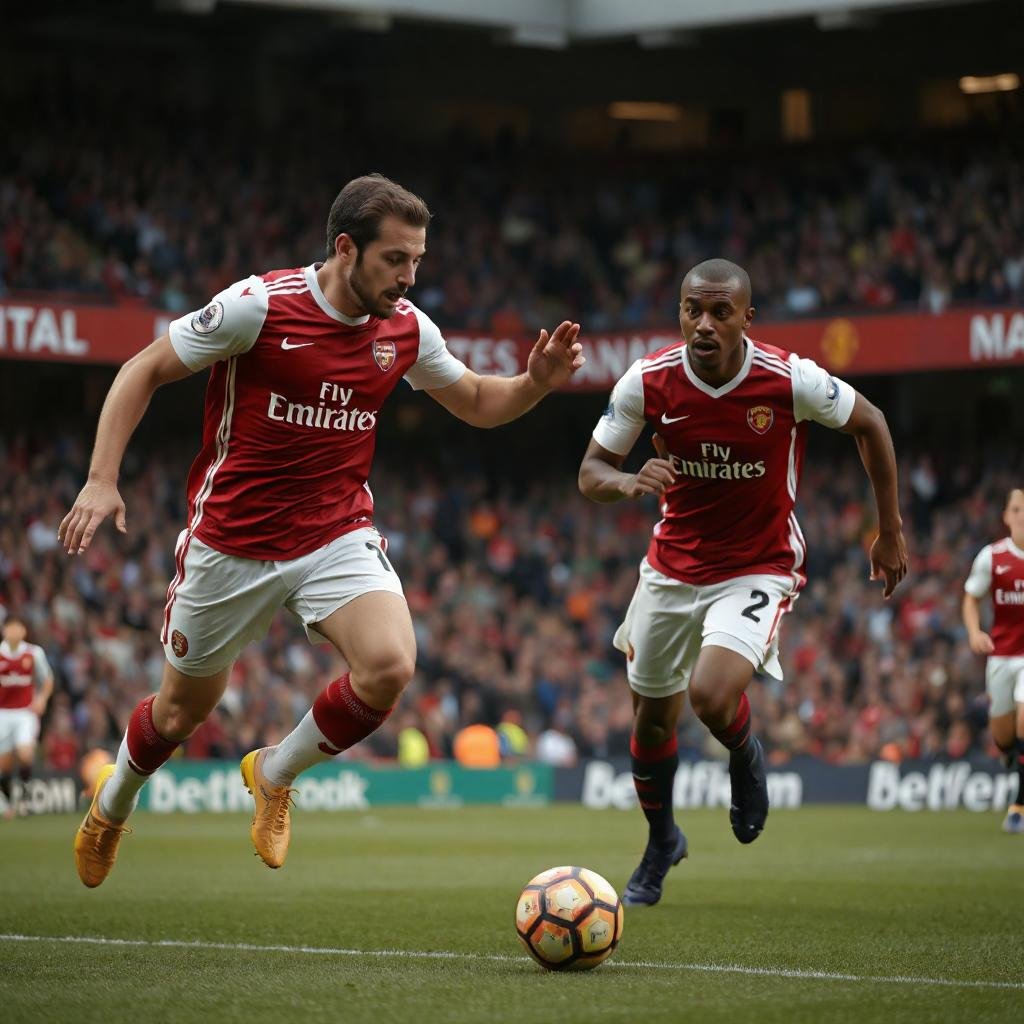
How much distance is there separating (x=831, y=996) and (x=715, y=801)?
16805 mm

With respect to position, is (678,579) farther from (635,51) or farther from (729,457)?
(635,51)

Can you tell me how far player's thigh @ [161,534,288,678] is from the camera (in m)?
7.43

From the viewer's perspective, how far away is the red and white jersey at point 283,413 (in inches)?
288

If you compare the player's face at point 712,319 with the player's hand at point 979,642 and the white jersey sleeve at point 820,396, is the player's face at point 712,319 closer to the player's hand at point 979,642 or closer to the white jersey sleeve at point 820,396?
the white jersey sleeve at point 820,396

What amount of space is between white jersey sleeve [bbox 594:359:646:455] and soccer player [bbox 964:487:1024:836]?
277 inches

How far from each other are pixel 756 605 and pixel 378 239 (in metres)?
2.69

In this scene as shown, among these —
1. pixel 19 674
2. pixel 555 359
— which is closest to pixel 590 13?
pixel 19 674

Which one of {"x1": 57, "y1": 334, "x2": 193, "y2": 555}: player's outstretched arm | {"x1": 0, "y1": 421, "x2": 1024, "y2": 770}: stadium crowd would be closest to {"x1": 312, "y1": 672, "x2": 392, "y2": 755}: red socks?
{"x1": 57, "y1": 334, "x2": 193, "y2": 555}: player's outstretched arm

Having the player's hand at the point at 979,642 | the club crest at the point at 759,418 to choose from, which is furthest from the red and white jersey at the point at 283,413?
the player's hand at the point at 979,642

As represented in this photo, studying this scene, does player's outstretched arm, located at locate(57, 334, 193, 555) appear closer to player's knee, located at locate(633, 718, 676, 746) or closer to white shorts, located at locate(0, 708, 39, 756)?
player's knee, located at locate(633, 718, 676, 746)

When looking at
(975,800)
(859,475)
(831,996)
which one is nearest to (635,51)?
(859,475)

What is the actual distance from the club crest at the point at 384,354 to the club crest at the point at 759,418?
1.87m

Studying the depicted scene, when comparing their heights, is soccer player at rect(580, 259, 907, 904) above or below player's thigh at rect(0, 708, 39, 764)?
above

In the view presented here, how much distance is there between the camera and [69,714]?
22484 mm
